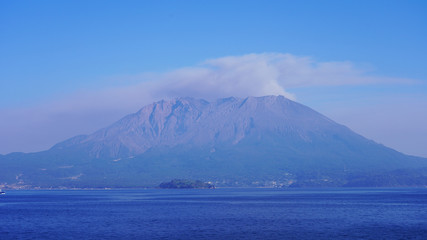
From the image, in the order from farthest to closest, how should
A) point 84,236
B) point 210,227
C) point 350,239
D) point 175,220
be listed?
1. point 175,220
2. point 210,227
3. point 84,236
4. point 350,239

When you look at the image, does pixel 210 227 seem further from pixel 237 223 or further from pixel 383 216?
pixel 383 216

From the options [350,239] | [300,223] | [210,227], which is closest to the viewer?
[350,239]

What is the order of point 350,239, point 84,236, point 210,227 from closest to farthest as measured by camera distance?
point 350,239, point 84,236, point 210,227

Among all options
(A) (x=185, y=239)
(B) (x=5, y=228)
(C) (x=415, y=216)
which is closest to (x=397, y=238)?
(A) (x=185, y=239)

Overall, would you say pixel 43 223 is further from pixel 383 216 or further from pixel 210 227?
pixel 383 216

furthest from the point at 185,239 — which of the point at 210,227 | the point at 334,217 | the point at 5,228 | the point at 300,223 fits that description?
the point at 334,217

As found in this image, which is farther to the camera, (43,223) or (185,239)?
(43,223)

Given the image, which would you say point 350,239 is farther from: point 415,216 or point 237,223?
point 415,216

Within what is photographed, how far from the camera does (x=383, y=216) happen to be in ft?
229

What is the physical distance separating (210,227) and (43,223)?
21.6 meters

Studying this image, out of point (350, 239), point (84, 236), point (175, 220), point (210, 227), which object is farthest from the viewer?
point (175, 220)

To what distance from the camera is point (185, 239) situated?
47.3 metres

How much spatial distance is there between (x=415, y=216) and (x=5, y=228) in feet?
169

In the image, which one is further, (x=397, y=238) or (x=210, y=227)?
(x=210, y=227)
